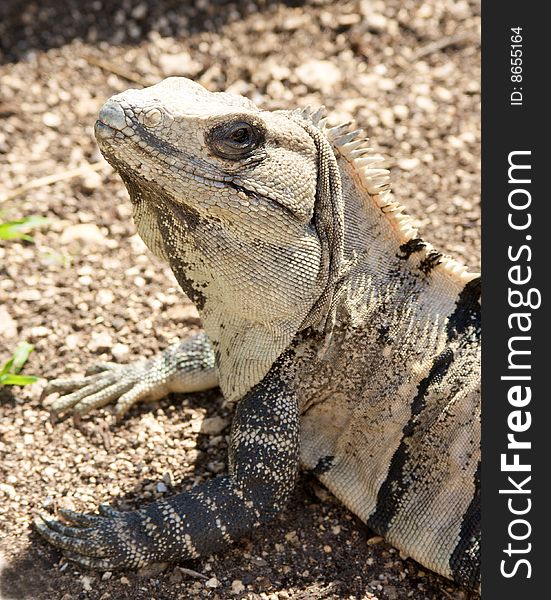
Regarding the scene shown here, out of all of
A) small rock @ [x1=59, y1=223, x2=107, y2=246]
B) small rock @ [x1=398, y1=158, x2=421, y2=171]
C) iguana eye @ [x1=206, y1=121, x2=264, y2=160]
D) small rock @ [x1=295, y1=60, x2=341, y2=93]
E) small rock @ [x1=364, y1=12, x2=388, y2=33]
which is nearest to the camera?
iguana eye @ [x1=206, y1=121, x2=264, y2=160]

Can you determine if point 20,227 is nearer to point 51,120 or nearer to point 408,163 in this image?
point 51,120

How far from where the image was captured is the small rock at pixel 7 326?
5.86 metres

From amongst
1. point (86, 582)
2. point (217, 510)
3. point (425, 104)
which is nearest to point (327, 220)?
point (217, 510)

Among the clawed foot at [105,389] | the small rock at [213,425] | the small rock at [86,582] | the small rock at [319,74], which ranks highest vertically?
the small rock at [319,74]

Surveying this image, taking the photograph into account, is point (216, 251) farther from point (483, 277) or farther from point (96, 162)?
point (96, 162)

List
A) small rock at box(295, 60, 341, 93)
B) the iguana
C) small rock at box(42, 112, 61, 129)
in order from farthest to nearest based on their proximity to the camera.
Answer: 1. small rock at box(295, 60, 341, 93)
2. small rock at box(42, 112, 61, 129)
3. the iguana

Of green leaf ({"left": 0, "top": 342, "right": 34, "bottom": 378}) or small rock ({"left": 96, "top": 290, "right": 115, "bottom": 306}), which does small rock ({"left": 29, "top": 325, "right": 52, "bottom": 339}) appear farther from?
small rock ({"left": 96, "top": 290, "right": 115, "bottom": 306})

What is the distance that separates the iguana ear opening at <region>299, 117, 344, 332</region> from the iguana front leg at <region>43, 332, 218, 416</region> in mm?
1120

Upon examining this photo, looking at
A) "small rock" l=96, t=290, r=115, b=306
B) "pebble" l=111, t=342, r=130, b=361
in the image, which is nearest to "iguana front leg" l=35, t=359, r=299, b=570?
"pebble" l=111, t=342, r=130, b=361

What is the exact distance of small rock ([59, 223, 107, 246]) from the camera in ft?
21.3

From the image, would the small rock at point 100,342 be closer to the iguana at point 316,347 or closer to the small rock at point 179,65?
the iguana at point 316,347

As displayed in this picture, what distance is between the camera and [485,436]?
4.59 meters

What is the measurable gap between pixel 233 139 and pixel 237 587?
2104 mm

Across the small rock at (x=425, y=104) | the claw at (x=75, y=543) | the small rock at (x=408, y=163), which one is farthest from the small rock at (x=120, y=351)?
the small rock at (x=425, y=104)
